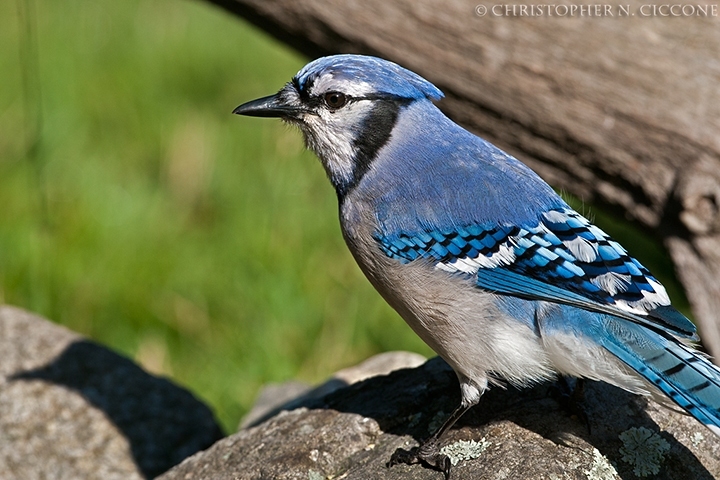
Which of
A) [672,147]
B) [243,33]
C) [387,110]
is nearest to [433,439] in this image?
[387,110]

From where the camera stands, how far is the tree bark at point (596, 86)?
481 centimetres

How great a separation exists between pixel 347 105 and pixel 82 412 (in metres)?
1.94

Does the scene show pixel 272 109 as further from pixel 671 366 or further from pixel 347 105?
pixel 671 366

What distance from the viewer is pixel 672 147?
15.8 feet

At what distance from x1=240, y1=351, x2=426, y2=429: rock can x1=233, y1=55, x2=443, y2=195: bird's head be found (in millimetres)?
1298

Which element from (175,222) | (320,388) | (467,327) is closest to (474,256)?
(467,327)

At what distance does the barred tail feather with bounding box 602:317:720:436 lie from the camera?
9.48ft

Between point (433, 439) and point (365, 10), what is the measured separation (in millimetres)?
2567

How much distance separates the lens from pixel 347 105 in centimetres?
371

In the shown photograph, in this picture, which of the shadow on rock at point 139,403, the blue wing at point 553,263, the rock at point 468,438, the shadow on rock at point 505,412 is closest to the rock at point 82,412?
the shadow on rock at point 139,403

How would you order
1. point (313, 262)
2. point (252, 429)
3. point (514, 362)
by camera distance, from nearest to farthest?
1. point (514, 362)
2. point (252, 429)
3. point (313, 262)

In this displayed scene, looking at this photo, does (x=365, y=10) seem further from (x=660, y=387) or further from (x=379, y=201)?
(x=660, y=387)

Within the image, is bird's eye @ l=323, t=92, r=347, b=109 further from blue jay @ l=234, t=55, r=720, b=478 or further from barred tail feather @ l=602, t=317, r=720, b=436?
barred tail feather @ l=602, t=317, r=720, b=436

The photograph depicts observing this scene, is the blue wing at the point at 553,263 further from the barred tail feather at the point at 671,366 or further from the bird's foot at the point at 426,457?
the bird's foot at the point at 426,457
